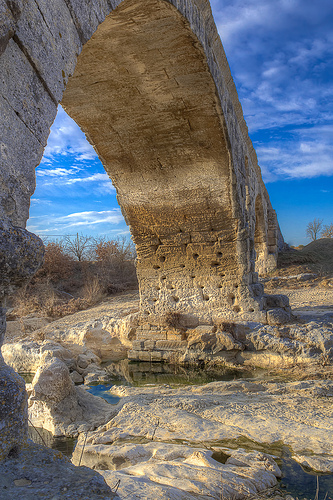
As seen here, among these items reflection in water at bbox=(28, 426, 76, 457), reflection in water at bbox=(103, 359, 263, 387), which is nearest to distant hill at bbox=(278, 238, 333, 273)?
reflection in water at bbox=(103, 359, 263, 387)

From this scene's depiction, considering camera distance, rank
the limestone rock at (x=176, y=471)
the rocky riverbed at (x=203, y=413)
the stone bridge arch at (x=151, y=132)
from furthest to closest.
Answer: the rocky riverbed at (x=203, y=413), the limestone rock at (x=176, y=471), the stone bridge arch at (x=151, y=132)

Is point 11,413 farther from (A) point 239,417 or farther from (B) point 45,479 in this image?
(A) point 239,417

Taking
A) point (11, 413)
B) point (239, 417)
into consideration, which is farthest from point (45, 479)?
point (239, 417)

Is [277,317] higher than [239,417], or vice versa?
[277,317]

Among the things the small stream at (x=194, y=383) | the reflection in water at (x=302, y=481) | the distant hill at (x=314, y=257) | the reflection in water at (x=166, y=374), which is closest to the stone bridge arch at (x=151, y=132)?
the reflection in water at (x=166, y=374)

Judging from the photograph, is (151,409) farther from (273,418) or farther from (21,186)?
(21,186)

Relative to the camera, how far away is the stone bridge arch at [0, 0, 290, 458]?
1.86 m

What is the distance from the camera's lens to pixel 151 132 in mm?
5855

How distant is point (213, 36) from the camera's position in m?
5.12

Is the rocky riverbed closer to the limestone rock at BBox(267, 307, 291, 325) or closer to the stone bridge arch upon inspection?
the limestone rock at BBox(267, 307, 291, 325)

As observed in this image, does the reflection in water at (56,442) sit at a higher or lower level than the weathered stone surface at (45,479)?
lower

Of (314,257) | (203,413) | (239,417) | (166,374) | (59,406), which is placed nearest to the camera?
(239,417)

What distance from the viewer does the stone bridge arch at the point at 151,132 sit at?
1.86 metres

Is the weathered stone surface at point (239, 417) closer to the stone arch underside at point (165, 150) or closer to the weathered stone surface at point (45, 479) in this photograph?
the weathered stone surface at point (45, 479)
